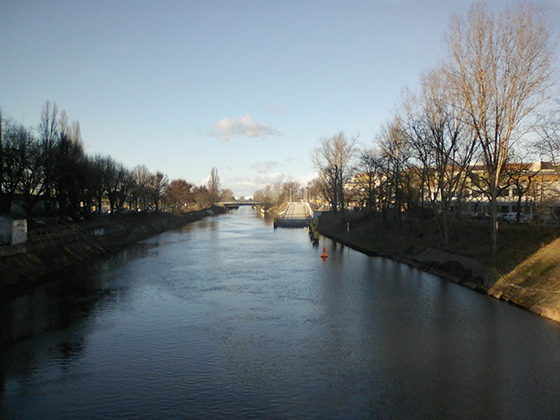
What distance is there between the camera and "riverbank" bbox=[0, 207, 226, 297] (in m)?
21.2

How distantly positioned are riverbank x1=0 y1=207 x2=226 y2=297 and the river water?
159 centimetres

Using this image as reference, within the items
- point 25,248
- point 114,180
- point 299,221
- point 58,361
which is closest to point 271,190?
point 299,221

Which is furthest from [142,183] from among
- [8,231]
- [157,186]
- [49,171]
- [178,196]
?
[8,231]

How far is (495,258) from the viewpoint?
20688 millimetres

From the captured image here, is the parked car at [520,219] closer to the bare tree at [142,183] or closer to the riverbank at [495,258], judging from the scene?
the riverbank at [495,258]

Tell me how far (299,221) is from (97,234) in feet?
132

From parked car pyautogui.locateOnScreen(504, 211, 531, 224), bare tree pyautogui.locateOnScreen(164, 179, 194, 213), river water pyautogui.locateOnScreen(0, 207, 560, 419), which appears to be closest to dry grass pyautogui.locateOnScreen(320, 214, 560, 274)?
river water pyautogui.locateOnScreen(0, 207, 560, 419)

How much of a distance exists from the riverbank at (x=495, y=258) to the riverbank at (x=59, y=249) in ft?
68.1

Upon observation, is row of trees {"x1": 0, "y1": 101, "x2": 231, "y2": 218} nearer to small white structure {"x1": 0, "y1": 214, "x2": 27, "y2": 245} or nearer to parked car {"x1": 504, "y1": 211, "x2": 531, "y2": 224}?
small white structure {"x1": 0, "y1": 214, "x2": 27, "y2": 245}

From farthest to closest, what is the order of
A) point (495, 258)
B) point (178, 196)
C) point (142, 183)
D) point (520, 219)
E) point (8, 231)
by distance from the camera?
point (178, 196) < point (142, 183) < point (520, 219) < point (8, 231) < point (495, 258)

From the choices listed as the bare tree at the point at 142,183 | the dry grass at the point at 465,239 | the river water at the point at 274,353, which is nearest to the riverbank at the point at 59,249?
the river water at the point at 274,353

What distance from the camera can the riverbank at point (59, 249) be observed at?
21188mm

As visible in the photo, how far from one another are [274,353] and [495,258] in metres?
13.4

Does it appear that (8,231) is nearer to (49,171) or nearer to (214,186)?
(49,171)
